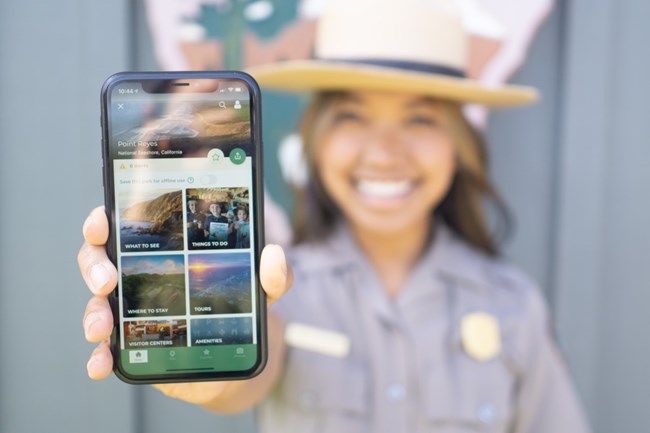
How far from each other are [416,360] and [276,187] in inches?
22.6

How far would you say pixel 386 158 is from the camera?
1.30 m

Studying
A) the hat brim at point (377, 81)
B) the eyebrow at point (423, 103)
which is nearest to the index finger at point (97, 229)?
the hat brim at point (377, 81)

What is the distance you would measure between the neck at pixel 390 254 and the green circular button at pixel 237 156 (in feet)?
2.32

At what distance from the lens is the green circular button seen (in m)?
0.76

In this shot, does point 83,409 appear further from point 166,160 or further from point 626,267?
point 626,267

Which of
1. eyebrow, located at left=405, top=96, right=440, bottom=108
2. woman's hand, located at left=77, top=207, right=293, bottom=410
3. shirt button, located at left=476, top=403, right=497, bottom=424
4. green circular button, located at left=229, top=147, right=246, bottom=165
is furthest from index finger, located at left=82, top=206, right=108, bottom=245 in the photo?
shirt button, located at left=476, top=403, right=497, bottom=424

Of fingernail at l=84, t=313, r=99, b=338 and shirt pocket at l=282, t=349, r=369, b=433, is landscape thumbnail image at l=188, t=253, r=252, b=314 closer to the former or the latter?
fingernail at l=84, t=313, r=99, b=338

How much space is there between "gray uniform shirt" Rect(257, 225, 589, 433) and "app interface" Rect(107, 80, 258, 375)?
58 centimetres

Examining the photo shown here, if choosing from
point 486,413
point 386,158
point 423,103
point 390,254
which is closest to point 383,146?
point 386,158

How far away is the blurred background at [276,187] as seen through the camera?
1.52 metres

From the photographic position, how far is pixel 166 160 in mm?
752

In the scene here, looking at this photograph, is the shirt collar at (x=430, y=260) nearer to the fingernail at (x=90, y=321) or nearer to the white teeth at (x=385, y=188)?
the white teeth at (x=385, y=188)

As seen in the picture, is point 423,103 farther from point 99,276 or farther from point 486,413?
point 99,276

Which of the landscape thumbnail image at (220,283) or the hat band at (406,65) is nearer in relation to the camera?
the landscape thumbnail image at (220,283)
